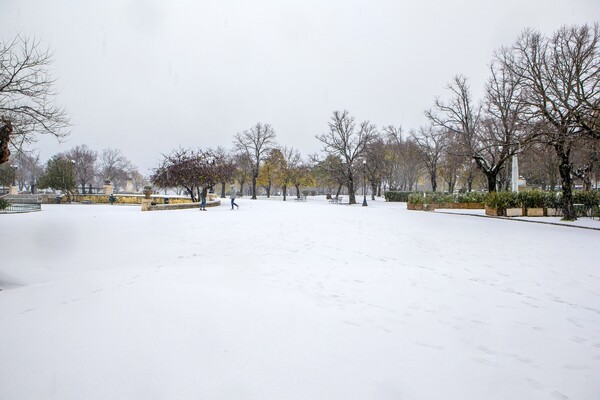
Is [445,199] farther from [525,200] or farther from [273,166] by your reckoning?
[273,166]

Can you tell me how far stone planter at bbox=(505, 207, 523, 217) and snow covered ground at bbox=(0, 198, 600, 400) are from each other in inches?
510

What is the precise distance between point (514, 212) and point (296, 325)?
67.3ft

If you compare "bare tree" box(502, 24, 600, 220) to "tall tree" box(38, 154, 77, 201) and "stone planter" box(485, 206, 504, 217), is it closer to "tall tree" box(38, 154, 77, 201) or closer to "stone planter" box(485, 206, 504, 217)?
"stone planter" box(485, 206, 504, 217)

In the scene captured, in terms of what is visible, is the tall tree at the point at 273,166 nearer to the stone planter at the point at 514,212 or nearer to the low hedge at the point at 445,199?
the low hedge at the point at 445,199

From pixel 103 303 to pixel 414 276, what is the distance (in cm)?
527

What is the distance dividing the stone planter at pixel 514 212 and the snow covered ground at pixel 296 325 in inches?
510

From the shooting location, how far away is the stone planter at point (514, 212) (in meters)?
19.2

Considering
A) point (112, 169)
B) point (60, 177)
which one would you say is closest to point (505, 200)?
point (60, 177)

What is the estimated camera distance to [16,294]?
4.95 metres

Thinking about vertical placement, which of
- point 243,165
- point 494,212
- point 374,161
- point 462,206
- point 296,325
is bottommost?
point 296,325

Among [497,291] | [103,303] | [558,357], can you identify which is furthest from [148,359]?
[497,291]

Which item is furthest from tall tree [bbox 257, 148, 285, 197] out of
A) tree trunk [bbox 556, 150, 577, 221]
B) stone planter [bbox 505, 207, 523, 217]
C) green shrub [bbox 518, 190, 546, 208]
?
tree trunk [bbox 556, 150, 577, 221]

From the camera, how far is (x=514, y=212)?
762 inches

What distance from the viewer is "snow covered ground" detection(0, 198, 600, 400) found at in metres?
2.66
